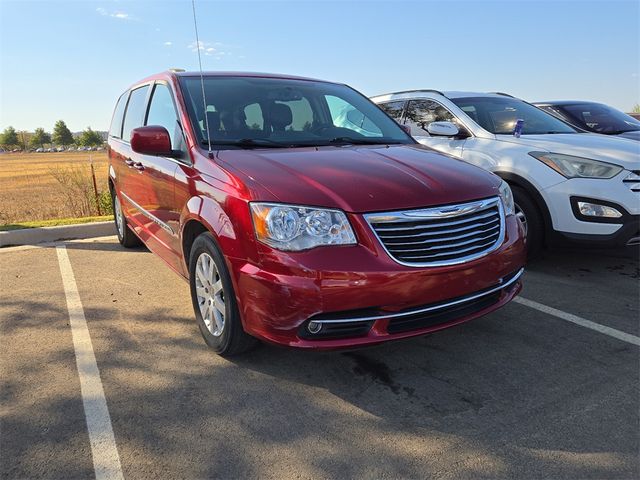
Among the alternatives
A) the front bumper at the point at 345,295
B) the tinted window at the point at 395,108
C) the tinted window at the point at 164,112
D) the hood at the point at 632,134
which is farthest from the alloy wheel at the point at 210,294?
the hood at the point at 632,134

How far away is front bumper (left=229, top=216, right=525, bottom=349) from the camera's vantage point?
2.40 metres

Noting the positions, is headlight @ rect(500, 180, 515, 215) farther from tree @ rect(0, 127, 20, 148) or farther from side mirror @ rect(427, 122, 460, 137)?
tree @ rect(0, 127, 20, 148)

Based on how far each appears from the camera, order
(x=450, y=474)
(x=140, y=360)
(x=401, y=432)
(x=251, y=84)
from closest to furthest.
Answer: (x=450, y=474) < (x=401, y=432) < (x=140, y=360) < (x=251, y=84)

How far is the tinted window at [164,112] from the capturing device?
3.51 metres

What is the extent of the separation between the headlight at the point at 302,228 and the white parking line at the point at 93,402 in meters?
1.20

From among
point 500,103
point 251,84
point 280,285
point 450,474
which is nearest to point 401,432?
point 450,474

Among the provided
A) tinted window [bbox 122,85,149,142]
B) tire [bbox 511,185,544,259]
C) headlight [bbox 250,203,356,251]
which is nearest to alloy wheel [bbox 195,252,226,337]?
headlight [bbox 250,203,356,251]

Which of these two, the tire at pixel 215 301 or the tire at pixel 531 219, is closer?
the tire at pixel 215 301

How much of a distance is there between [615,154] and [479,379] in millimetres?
2793

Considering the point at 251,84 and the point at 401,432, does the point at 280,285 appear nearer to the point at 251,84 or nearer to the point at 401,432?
the point at 401,432

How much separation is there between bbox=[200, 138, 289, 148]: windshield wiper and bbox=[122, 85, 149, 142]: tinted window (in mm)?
1736

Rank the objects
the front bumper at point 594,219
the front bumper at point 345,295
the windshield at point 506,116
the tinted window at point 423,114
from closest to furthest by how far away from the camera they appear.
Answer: the front bumper at point 345,295 < the front bumper at point 594,219 < the windshield at point 506,116 < the tinted window at point 423,114

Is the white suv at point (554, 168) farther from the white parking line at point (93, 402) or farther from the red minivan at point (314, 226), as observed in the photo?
the white parking line at point (93, 402)

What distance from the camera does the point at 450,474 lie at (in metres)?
2.05
